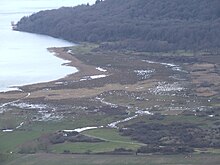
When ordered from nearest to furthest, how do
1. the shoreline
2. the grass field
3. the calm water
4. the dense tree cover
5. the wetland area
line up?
the grass field → the wetland area → the shoreline → the calm water → the dense tree cover

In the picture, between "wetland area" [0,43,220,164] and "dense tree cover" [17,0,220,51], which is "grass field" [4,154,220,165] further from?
"dense tree cover" [17,0,220,51]

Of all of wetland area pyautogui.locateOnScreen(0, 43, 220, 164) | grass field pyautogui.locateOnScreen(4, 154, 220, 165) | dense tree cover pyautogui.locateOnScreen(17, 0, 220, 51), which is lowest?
grass field pyautogui.locateOnScreen(4, 154, 220, 165)

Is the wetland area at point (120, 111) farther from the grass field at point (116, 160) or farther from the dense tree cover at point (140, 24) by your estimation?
the dense tree cover at point (140, 24)

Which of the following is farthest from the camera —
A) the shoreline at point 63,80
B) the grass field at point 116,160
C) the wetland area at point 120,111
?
the shoreline at point 63,80

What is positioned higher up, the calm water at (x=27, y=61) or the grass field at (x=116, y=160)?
the calm water at (x=27, y=61)

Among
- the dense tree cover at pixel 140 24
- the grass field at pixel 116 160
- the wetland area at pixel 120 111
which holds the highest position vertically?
the dense tree cover at pixel 140 24

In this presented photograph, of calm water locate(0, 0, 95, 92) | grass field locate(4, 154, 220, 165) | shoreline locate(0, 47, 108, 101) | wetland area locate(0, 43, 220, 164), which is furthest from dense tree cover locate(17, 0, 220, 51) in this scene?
grass field locate(4, 154, 220, 165)

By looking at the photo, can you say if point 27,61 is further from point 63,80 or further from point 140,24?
point 140,24

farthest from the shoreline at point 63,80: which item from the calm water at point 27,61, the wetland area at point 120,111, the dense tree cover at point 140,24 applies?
the dense tree cover at point 140,24

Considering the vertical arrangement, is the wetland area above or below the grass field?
above

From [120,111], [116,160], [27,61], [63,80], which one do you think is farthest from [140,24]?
[116,160]
